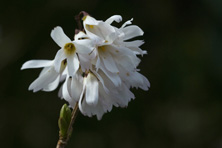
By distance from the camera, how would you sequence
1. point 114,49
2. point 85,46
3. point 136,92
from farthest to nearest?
1. point 136,92
2. point 114,49
3. point 85,46

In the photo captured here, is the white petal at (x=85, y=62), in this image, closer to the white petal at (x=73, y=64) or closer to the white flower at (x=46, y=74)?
the white petal at (x=73, y=64)

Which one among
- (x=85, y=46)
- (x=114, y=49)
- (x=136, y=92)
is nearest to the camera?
(x=85, y=46)

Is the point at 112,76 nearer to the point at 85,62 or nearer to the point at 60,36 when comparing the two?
the point at 85,62

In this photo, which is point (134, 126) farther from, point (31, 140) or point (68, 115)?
point (68, 115)

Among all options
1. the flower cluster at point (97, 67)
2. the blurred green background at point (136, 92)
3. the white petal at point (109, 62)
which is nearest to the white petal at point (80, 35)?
the flower cluster at point (97, 67)

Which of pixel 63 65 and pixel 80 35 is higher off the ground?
pixel 80 35

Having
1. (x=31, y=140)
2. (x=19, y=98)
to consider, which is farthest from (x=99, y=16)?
(x=31, y=140)

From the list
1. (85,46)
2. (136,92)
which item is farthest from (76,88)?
(136,92)
